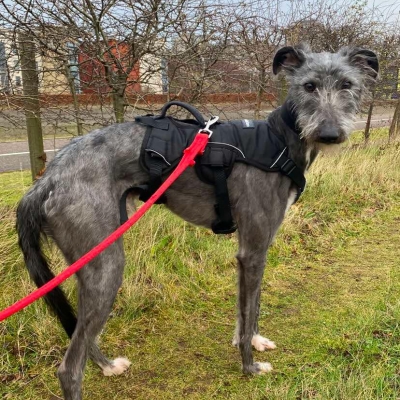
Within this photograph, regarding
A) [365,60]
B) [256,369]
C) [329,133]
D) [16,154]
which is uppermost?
[365,60]

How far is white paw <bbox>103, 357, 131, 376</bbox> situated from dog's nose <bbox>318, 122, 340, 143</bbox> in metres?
2.19

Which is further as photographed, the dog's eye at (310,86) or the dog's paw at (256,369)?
the dog's paw at (256,369)

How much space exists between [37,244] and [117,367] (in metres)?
1.17

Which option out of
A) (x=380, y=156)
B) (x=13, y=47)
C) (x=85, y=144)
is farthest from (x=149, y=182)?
(x=380, y=156)

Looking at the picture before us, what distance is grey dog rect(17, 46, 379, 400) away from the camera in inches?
100

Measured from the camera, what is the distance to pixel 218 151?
284cm

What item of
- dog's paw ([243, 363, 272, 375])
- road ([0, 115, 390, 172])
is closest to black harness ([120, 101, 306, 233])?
dog's paw ([243, 363, 272, 375])

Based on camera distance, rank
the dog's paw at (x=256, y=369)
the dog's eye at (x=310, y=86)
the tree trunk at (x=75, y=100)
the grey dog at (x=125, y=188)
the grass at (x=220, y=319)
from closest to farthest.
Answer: the grey dog at (x=125, y=188) → the dog's eye at (x=310, y=86) → the grass at (x=220, y=319) → the dog's paw at (x=256, y=369) → the tree trunk at (x=75, y=100)

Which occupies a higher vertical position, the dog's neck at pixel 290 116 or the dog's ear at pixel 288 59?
the dog's ear at pixel 288 59

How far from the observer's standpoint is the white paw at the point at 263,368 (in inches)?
122

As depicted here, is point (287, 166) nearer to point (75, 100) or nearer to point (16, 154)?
point (75, 100)

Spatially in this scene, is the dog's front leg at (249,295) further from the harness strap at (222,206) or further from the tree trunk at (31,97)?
the tree trunk at (31,97)

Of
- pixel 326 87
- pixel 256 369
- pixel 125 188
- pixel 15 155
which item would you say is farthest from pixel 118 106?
pixel 15 155

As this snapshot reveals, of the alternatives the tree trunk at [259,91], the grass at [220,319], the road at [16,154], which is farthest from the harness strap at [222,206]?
the road at [16,154]
